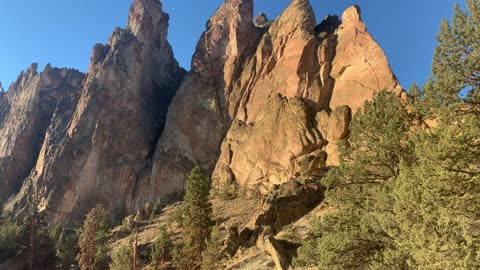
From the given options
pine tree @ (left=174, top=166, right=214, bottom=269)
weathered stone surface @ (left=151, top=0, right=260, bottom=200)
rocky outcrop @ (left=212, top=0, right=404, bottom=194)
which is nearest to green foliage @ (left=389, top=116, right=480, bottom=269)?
pine tree @ (left=174, top=166, right=214, bottom=269)

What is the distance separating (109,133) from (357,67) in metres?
54.2

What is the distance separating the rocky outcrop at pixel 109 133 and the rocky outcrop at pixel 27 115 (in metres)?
8.52

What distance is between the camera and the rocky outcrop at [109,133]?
249 ft

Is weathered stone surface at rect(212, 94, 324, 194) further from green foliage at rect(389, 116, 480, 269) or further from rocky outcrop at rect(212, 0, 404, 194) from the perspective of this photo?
green foliage at rect(389, 116, 480, 269)

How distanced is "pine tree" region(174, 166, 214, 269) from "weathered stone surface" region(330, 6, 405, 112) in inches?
1134

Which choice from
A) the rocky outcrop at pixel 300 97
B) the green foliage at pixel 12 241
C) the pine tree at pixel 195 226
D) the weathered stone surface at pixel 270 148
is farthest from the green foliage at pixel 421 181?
the green foliage at pixel 12 241

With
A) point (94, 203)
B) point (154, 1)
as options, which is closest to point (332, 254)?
point (94, 203)

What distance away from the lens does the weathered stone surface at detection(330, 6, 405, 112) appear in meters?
54.2

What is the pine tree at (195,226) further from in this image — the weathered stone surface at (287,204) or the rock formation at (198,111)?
the rock formation at (198,111)

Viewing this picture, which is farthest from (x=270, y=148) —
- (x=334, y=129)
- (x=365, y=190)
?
(x=365, y=190)

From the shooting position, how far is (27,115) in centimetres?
9925

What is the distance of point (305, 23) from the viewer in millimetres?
73188

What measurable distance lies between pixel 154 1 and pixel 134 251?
270 ft

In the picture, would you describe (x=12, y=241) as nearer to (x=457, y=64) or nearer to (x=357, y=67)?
(x=357, y=67)
